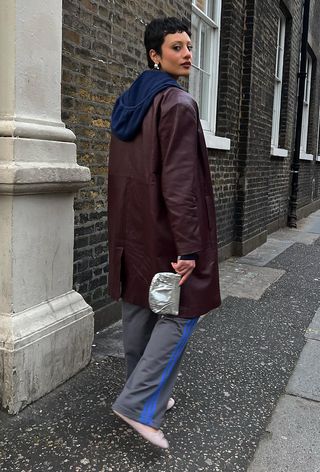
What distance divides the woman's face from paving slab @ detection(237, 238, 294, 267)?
478 cm

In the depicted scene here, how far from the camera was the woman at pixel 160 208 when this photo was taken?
216cm

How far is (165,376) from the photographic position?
232 cm

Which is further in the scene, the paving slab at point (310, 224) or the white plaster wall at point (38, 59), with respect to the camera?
the paving slab at point (310, 224)

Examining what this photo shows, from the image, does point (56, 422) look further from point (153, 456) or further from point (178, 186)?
point (178, 186)

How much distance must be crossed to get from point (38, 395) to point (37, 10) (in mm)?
2051

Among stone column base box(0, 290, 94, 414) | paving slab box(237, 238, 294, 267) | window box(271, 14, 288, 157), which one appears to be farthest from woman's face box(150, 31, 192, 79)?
window box(271, 14, 288, 157)

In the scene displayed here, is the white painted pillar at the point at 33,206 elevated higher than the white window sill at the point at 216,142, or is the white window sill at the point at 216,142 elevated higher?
the white window sill at the point at 216,142

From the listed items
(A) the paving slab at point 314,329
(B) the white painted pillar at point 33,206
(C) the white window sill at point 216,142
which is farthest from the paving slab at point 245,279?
(B) the white painted pillar at point 33,206

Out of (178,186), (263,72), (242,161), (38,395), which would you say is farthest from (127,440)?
(263,72)

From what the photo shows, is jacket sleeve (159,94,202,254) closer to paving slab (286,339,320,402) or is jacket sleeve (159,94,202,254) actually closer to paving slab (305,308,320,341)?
paving slab (286,339,320,402)

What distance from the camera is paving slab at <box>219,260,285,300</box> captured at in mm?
5352

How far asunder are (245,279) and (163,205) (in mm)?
3882

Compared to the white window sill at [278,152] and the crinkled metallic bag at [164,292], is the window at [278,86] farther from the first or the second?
the crinkled metallic bag at [164,292]

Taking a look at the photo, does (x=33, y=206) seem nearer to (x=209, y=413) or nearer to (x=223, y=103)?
(x=209, y=413)
